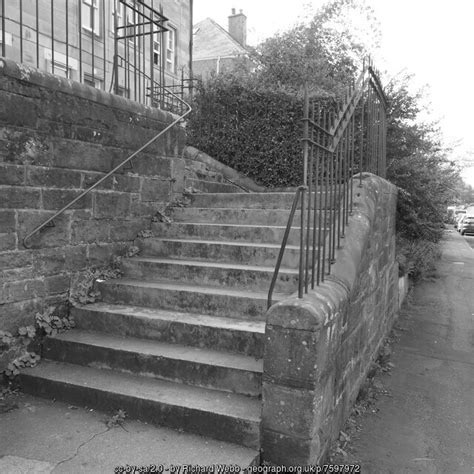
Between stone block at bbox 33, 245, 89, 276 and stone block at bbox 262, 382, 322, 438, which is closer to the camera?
stone block at bbox 262, 382, 322, 438

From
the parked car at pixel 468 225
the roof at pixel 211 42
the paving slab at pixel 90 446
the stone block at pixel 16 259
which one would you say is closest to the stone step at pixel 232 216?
the stone block at pixel 16 259

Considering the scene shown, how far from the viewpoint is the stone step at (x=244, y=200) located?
5.33 meters

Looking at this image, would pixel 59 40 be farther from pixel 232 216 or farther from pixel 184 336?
pixel 184 336

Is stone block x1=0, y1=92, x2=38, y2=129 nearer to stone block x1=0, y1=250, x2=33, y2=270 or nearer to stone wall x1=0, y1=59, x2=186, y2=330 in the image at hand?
stone wall x1=0, y1=59, x2=186, y2=330

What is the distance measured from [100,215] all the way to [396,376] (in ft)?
12.0

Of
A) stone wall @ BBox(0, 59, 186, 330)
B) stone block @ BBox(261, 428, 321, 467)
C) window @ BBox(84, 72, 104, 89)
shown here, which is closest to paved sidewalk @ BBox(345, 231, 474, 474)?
stone block @ BBox(261, 428, 321, 467)

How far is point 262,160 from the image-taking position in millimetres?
8188

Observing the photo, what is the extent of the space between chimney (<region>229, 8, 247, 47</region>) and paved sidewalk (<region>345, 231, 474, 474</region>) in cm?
2445

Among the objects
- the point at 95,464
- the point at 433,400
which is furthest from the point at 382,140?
the point at 95,464

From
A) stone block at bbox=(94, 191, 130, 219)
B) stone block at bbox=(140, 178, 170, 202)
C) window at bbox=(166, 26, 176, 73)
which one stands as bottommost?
stone block at bbox=(94, 191, 130, 219)

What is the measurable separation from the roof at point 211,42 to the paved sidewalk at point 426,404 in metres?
21.5

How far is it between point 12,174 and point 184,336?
182 cm

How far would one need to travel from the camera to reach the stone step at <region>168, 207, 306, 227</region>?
16.0 ft

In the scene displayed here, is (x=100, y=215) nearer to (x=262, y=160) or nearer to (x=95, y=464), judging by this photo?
(x=95, y=464)
